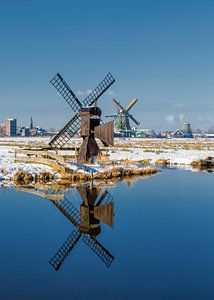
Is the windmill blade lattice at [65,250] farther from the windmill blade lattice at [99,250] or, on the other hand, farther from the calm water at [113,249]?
the windmill blade lattice at [99,250]

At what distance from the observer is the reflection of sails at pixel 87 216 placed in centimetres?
1065

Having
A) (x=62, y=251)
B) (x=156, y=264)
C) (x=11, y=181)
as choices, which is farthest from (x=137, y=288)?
(x=11, y=181)

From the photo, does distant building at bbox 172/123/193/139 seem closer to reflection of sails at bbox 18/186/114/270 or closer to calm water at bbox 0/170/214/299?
reflection of sails at bbox 18/186/114/270

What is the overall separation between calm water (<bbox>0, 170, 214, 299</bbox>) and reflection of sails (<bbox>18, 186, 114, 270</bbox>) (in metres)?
0.05

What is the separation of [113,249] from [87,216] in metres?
4.25

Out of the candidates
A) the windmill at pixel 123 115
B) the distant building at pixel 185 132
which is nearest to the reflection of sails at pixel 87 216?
the windmill at pixel 123 115

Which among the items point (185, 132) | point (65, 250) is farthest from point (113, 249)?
point (185, 132)

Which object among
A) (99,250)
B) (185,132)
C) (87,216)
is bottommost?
(99,250)

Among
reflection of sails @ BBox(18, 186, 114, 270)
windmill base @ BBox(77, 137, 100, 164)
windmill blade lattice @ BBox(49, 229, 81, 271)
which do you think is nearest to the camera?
windmill blade lattice @ BBox(49, 229, 81, 271)

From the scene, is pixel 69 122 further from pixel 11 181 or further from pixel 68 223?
pixel 68 223

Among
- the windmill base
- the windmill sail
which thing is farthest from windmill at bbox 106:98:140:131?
the windmill base

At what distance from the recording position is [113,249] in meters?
11.0

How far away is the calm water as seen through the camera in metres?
8.41

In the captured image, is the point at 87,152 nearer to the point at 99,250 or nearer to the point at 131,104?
the point at 99,250
